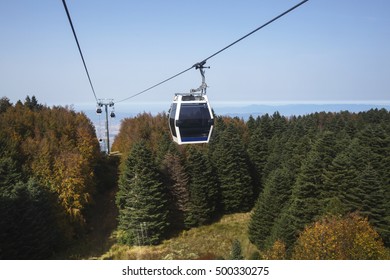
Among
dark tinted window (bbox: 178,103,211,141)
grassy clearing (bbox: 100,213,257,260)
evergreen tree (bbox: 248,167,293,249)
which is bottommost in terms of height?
grassy clearing (bbox: 100,213,257,260)

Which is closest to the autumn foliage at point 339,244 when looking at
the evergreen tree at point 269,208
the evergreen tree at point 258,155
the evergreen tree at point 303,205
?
the evergreen tree at point 303,205

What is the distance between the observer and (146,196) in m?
43.8

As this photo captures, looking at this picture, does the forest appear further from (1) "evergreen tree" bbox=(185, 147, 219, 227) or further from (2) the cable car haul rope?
(2) the cable car haul rope

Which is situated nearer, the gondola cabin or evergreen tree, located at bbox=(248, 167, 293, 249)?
the gondola cabin

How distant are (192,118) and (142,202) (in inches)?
1227

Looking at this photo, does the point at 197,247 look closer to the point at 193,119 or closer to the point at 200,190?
the point at 200,190

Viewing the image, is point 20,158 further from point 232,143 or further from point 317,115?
point 317,115

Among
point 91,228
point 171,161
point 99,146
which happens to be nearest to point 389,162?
point 171,161

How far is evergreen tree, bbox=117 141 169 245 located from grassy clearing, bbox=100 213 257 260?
1.54m

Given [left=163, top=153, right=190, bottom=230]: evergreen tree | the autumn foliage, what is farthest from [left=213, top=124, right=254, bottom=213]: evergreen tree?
the autumn foliage

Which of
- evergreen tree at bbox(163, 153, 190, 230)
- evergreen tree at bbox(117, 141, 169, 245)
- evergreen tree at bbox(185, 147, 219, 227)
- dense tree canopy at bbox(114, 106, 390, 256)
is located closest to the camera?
dense tree canopy at bbox(114, 106, 390, 256)

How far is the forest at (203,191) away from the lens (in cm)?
3122

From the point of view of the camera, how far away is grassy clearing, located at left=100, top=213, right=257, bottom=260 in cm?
3905

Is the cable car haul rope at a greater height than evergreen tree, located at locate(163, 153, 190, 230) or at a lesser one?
greater
